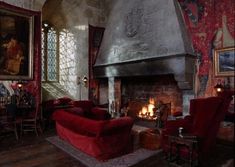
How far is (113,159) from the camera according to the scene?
3857mm

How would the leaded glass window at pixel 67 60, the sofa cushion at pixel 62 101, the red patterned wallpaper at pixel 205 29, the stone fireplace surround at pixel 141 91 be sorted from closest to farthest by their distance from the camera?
the red patterned wallpaper at pixel 205 29, the stone fireplace surround at pixel 141 91, the sofa cushion at pixel 62 101, the leaded glass window at pixel 67 60

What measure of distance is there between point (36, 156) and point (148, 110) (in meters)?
4.36

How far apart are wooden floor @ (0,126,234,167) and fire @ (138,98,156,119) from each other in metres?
3.38

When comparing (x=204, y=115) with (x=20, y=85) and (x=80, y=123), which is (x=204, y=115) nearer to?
(x=80, y=123)

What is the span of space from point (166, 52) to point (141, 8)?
6.47ft

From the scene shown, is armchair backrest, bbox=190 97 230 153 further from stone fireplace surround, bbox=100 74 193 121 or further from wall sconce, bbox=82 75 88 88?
wall sconce, bbox=82 75 88 88

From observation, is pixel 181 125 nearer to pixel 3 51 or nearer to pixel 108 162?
pixel 108 162

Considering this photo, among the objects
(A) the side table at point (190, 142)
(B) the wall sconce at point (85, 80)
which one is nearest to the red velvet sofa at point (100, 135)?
(A) the side table at point (190, 142)

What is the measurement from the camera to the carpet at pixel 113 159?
11.9 ft

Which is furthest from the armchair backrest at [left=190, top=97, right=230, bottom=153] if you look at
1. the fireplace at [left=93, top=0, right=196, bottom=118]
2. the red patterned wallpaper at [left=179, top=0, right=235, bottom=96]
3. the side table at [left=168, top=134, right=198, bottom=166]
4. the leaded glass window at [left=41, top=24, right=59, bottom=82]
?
the leaded glass window at [left=41, top=24, right=59, bottom=82]

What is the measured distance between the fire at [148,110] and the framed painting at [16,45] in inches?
160

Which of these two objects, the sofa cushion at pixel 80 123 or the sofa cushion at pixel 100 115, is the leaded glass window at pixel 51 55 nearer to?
the sofa cushion at pixel 100 115

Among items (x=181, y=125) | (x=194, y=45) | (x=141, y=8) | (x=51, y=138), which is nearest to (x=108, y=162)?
(x=181, y=125)

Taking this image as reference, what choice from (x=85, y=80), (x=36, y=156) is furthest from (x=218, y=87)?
(x=85, y=80)
